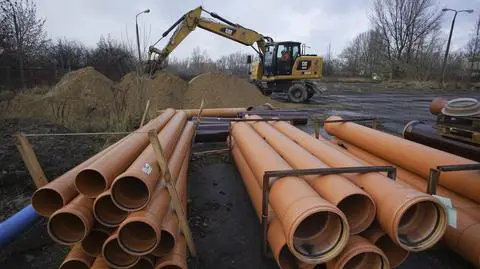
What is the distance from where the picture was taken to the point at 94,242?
2391 millimetres

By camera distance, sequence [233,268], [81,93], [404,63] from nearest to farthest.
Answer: [233,268]
[81,93]
[404,63]

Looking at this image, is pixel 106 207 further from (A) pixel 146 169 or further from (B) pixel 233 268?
(B) pixel 233 268

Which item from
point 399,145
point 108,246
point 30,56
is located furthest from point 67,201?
point 30,56

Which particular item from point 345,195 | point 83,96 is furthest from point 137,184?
point 83,96

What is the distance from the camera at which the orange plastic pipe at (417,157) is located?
2961 mm

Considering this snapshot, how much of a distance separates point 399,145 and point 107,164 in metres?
3.27

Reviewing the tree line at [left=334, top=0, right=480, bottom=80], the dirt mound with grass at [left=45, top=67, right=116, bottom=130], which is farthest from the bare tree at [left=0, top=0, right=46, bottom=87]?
the tree line at [left=334, top=0, right=480, bottom=80]

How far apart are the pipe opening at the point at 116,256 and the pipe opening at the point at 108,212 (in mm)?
145

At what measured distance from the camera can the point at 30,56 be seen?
17.1 metres

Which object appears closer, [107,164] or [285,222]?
[285,222]

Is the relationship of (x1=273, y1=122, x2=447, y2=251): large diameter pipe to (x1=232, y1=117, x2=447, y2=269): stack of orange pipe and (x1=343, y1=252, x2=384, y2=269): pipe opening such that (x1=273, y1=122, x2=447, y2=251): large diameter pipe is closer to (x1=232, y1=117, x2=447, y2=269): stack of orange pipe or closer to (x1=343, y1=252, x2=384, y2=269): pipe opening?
(x1=232, y1=117, x2=447, y2=269): stack of orange pipe

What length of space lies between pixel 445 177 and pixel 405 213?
1310mm

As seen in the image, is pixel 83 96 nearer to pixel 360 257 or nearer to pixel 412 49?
pixel 360 257

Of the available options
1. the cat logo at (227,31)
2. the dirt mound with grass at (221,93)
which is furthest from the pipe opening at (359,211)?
the cat logo at (227,31)
